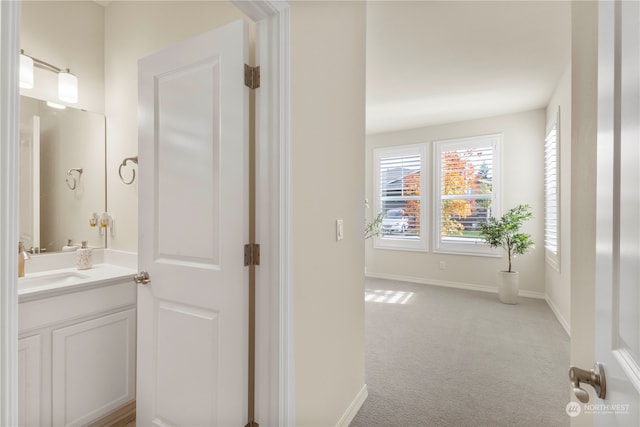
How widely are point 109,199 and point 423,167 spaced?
470 cm

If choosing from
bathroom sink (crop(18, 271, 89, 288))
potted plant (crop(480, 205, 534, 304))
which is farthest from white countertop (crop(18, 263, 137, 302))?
potted plant (crop(480, 205, 534, 304))

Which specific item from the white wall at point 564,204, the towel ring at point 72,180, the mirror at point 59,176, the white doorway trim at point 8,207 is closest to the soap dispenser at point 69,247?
the mirror at point 59,176

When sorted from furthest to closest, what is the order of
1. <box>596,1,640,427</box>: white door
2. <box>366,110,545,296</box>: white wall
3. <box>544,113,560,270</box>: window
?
<box>366,110,545,296</box>: white wall → <box>544,113,560,270</box>: window → <box>596,1,640,427</box>: white door

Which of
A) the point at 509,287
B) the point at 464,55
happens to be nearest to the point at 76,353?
the point at 464,55

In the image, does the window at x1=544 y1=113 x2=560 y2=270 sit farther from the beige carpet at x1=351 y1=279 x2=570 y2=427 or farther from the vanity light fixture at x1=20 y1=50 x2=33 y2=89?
the vanity light fixture at x1=20 y1=50 x2=33 y2=89

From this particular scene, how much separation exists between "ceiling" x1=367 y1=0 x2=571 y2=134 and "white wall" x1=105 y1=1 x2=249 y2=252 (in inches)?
57.9

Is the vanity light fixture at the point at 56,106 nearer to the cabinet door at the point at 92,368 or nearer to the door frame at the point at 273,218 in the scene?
the cabinet door at the point at 92,368

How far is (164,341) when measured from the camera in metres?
1.57

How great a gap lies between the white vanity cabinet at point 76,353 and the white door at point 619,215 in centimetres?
215

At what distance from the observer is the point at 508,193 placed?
189 inches

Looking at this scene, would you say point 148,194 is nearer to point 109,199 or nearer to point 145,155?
point 145,155

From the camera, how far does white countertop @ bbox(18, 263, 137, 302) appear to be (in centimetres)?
158

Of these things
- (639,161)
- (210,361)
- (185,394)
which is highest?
(639,161)

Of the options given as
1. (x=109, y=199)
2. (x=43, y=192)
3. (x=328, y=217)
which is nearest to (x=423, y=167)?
(x=328, y=217)
